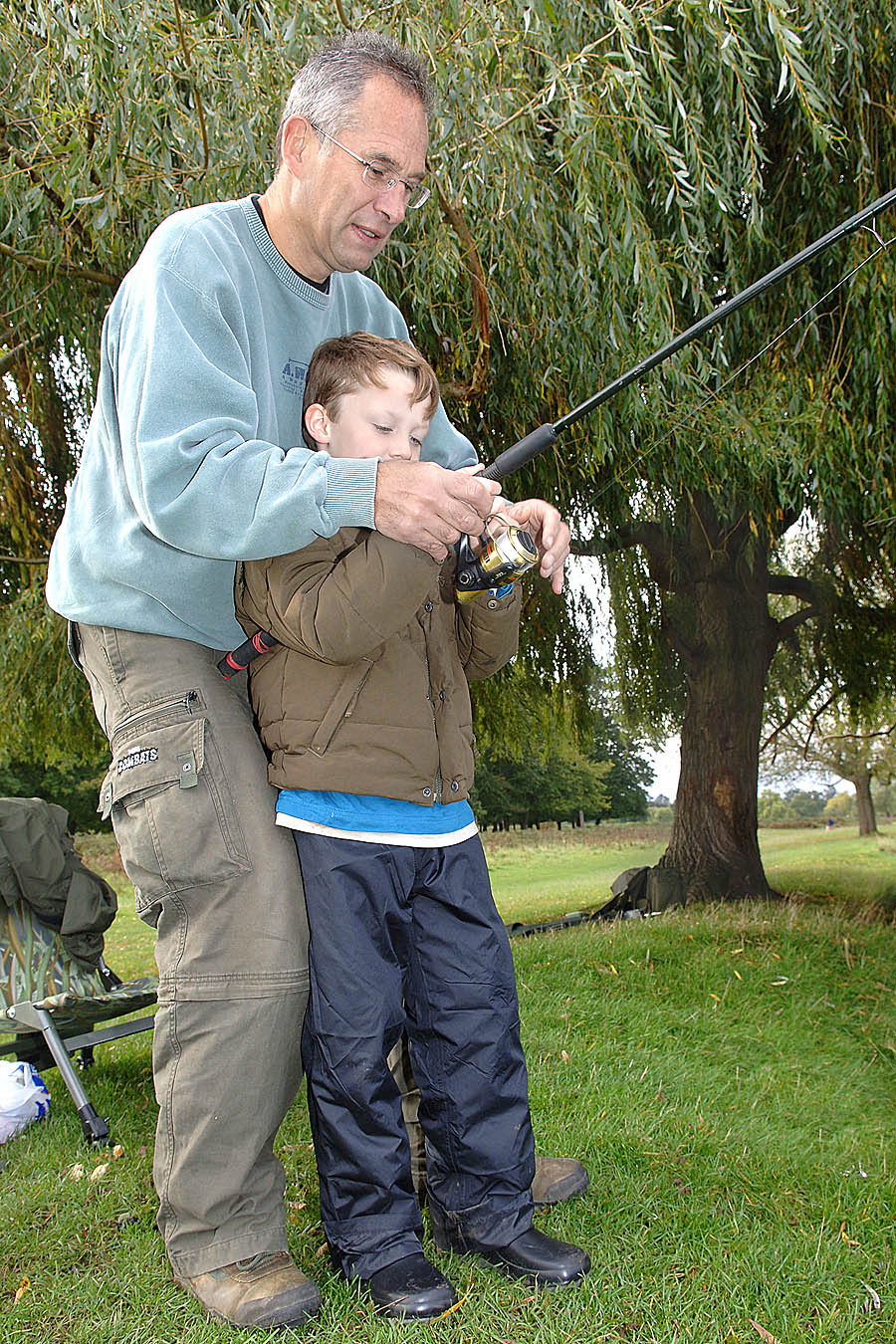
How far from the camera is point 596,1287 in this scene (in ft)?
6.19

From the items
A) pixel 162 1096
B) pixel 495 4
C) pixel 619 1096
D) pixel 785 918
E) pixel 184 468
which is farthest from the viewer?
pixel 785 918

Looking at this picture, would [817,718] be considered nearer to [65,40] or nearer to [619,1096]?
[619,1096]

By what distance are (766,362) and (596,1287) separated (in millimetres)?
4338

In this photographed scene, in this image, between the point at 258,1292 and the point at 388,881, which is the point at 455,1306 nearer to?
the point at 258,1292

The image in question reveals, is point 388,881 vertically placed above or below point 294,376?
below

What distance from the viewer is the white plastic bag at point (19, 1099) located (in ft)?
Answer: 10.4

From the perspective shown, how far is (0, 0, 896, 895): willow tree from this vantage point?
3488 mm

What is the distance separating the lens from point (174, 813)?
5.88 ft

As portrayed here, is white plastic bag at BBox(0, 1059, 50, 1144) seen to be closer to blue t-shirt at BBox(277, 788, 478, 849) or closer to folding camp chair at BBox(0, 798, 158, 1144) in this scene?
folding camp chair at BBox(0, 798, 158, 1144)

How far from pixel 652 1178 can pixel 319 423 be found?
5.76 ft

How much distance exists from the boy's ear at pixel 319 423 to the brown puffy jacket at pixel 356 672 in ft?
0.62

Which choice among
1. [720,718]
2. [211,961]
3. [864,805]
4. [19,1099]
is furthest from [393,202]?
[864,805]

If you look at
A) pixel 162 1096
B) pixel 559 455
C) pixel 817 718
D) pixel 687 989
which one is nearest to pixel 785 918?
pixel 687 989

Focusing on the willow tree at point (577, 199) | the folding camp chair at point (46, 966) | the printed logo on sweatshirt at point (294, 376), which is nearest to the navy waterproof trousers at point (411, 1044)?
the printed logo on sweatshirt at point (294, 376)
